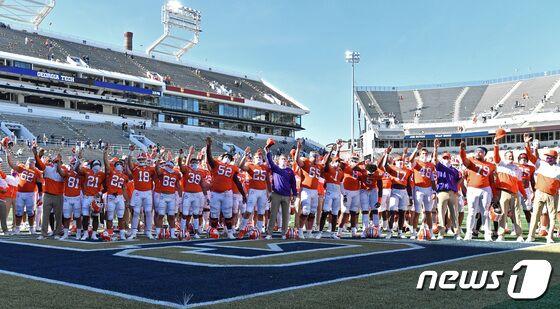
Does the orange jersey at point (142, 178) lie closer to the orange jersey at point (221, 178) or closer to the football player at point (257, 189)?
the orange jersey at point (221, 178)

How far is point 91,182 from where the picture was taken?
1177cm

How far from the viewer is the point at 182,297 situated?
5.34 meters

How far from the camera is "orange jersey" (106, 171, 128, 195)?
11562mm

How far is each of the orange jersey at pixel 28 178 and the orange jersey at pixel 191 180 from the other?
14.5 feet

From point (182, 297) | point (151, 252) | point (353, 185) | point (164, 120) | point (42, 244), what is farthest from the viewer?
point (164, 120)

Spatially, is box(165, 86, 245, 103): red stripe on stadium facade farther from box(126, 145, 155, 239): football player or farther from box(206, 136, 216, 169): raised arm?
box(206, 136, 216, 169): raised arm

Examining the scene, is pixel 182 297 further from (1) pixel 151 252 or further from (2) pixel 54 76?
(2) pixel 54 76

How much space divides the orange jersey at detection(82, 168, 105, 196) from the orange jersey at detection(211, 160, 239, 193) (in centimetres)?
257

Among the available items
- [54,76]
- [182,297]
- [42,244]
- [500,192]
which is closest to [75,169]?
[42,244]

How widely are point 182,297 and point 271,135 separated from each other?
61.7 meters

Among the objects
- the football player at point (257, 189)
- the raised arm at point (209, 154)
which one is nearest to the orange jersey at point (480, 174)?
the football player at point (257, 189)

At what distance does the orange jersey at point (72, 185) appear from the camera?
11.8 meters

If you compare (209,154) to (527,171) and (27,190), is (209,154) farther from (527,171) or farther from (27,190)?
(527,171)

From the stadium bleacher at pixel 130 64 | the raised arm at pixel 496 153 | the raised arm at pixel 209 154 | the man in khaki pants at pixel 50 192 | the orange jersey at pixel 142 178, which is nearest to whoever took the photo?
the raised arm at pixel 496 153
